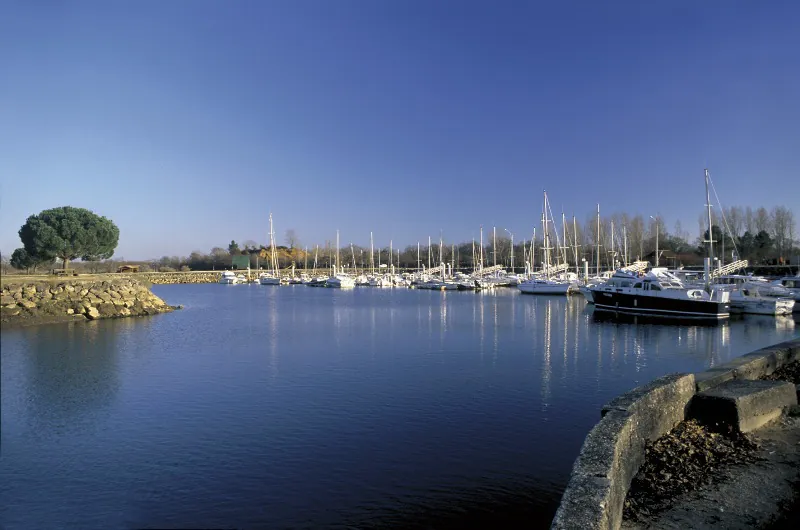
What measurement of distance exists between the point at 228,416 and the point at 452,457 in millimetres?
7106

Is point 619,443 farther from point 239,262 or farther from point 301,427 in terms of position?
point 239,262

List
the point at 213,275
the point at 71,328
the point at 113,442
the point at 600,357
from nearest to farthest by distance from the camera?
1. the point at 113,442
2. the point at 600,357
3. the point at 71,328
4. the point at 213,275

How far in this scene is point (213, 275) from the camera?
521 ft

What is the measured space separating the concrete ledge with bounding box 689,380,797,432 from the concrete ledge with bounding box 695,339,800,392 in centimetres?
70

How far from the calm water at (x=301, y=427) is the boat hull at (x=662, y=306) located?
40.3 feet

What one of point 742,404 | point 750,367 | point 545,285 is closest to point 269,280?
point 545,285

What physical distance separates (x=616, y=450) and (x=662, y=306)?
41.6 metres

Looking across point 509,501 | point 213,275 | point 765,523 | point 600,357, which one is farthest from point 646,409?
point 213,275

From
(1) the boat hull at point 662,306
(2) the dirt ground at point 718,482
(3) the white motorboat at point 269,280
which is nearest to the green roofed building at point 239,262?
(3) the white motorboat at point 269,280

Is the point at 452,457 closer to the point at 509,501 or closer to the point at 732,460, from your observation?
the point at 509,501

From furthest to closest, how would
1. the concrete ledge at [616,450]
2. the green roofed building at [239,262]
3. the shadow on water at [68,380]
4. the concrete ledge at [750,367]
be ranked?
the green roofed building at [239,262] → the shadow on water at [68,380] → the concrete ledge at [750,367] → the concrete ledge at [616,450]

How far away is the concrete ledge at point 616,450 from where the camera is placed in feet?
19.1

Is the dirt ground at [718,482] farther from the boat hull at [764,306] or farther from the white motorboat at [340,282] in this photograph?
the white motorboat at [340,282]

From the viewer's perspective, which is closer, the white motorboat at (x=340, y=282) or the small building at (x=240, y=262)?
the white motorboat at (x=340, y=282)
